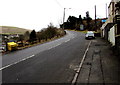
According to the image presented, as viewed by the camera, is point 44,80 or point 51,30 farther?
point 51,30

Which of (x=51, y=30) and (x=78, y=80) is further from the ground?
(x=51, y=30)

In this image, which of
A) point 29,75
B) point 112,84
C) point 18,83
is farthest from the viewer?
point 29,75

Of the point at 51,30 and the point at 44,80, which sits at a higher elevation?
the point at 51,30

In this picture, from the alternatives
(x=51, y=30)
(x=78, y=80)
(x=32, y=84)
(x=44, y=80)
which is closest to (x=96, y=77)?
(x=78, y=80)

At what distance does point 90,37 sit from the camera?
122 feet

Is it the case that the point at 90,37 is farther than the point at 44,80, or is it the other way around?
the point at 90,37

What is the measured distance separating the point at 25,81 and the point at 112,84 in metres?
4.10

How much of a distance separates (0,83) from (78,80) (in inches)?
152

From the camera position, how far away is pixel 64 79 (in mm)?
7801

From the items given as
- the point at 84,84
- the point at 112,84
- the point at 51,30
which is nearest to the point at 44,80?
the point at 84,84

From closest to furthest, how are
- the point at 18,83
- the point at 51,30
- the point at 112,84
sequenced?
the point at 112,84 < the point at 18,83 < the point at 51,30

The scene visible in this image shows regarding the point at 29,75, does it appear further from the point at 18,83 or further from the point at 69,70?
the point at 69,70

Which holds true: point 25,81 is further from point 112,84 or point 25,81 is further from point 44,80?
point 112,84

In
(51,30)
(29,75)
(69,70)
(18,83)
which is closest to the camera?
(18,83)
